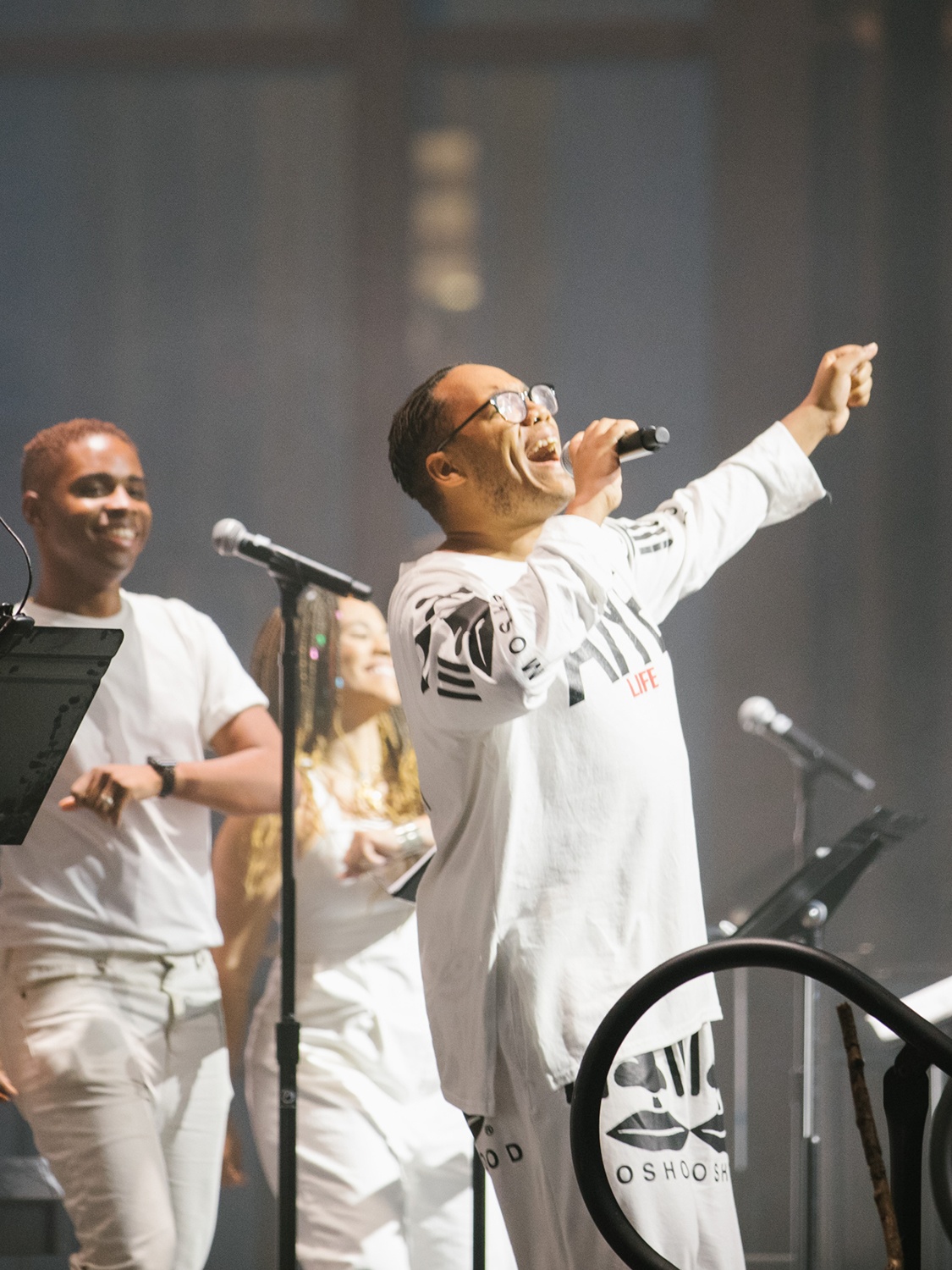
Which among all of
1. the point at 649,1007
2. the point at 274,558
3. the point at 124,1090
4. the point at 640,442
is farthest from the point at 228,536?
the point at 649,1007

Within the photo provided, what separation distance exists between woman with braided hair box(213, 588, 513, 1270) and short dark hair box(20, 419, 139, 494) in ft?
1.82

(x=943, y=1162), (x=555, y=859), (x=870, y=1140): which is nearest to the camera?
(x=870, y=1140)

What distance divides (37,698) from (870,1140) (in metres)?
1.25

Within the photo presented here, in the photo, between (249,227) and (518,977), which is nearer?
(518,977)

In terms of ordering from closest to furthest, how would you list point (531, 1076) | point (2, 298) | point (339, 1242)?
point (531, 1076)
point (339, 1242)
point (2, 298)

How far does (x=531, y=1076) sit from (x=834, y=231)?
2.31 meters

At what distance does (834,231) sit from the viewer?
3.22 m

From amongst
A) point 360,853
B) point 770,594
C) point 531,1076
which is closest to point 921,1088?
point 531,1076

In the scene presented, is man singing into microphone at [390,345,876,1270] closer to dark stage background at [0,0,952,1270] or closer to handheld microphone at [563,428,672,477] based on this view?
handheld microphone at [563,428,672,477]

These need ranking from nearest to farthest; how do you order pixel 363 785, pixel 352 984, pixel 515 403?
pixel 515 403
pixel 352 984
pixel 363 785

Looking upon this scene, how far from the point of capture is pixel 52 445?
2746mm

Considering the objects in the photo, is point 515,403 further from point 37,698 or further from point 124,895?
point 124,895

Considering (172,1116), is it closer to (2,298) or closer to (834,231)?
(2,298)

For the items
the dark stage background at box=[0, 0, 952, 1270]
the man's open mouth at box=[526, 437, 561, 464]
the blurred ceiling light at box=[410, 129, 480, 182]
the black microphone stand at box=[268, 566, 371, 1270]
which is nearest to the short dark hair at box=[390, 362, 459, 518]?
the man's open mouth at box=[526, 437, 561, 464]
